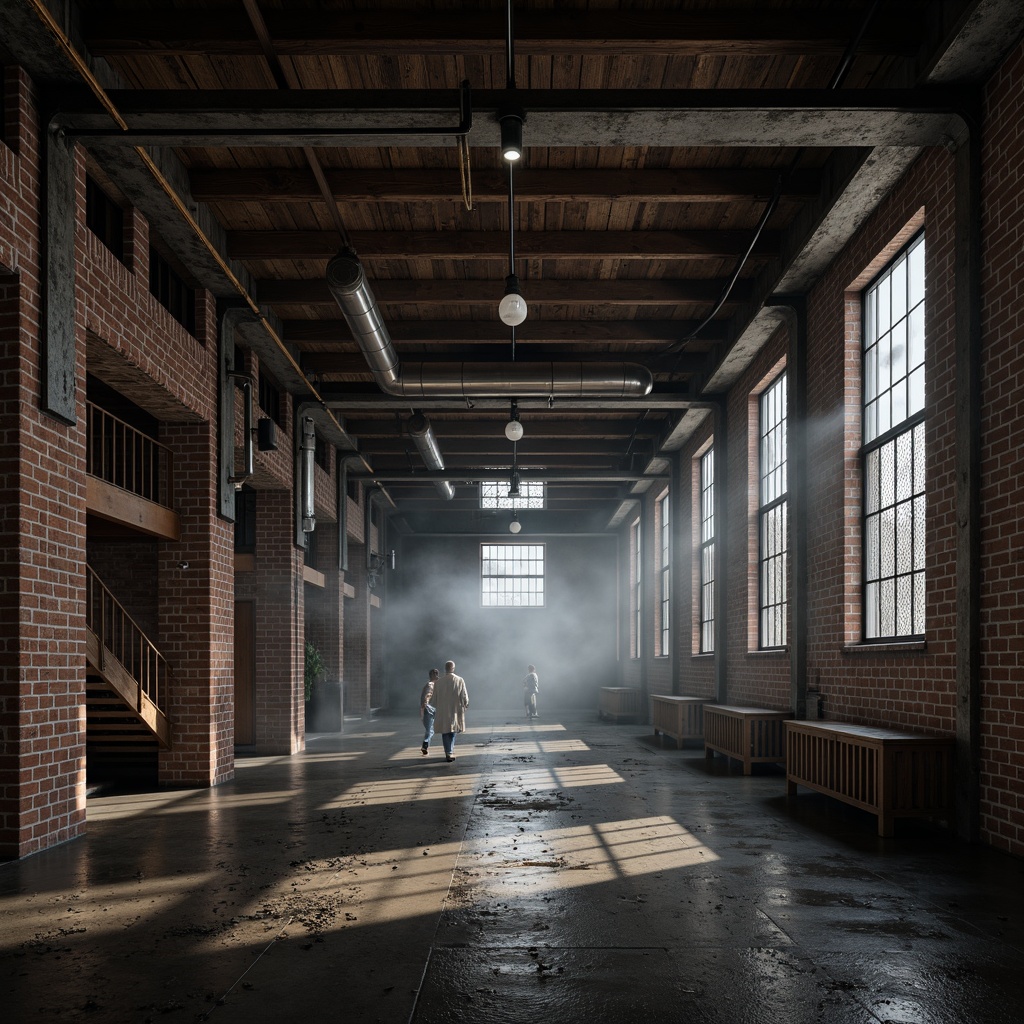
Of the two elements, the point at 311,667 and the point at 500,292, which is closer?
the point at 500,292

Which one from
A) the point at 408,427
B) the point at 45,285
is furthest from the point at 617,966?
the point at 408,427

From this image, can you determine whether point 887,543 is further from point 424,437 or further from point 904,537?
point 424,437

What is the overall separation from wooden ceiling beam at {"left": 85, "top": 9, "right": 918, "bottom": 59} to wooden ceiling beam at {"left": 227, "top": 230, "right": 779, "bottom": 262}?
3.46 m

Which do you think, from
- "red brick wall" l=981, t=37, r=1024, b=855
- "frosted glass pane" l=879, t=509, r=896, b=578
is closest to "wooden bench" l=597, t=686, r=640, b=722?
"frosted glass pane" l=879, t=509, r=896, b=578

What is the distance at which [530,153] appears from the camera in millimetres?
8961

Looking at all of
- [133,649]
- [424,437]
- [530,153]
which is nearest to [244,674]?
[133,649]

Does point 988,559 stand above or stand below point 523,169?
below

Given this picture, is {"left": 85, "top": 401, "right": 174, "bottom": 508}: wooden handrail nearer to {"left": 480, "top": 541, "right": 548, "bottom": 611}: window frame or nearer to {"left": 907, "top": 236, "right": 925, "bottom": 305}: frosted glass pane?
{"left": 907, "top": 236, "right": 925, "bottom": 305}: frosted glass pane

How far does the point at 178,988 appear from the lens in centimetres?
409

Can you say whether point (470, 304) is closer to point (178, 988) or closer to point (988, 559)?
point (988, 559)

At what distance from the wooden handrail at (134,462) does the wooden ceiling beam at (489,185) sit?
2.49 meters

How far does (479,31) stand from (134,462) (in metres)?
5.24

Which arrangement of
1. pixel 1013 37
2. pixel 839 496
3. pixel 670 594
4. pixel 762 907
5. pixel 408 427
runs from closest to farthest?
pixel 762 907 < pixel 1013 37 < pixel 839 496 < pixel 408 427 < pixel 670 594

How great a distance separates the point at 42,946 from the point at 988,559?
619cm
